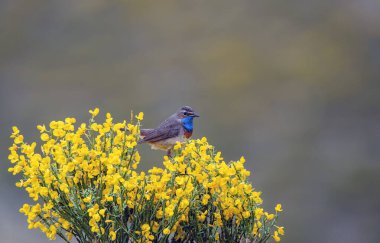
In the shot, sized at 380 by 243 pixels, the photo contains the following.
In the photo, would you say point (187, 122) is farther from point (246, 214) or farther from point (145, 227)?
point (145, 227)

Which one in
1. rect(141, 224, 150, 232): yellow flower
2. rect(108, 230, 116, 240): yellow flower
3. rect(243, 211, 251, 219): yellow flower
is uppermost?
rect(243, 211, 251, 219): yellow flower

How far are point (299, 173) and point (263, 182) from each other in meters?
0.76

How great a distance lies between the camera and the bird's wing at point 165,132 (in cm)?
478

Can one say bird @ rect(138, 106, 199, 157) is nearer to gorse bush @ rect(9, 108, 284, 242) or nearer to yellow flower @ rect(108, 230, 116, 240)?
gorse bush @ rect(9, 108, 284, 242)

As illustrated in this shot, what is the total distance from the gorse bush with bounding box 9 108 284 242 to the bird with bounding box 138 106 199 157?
1200mm

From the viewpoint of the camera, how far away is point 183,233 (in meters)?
3.55

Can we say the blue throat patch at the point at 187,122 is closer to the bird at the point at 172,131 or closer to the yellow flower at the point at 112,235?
the bird at the point at 172,131

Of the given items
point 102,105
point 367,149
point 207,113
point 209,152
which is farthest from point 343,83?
point 209,152

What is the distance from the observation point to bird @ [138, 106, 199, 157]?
4.77m

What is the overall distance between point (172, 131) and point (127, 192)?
1.45 metres

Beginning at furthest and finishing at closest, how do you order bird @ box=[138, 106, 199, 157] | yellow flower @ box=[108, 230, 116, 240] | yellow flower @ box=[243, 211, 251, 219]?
bird @ box=[138, 106, 199, 157] < yellow flower @ box=[243, 211, 251, 219] < yellow flower @ box=[108, 230, 116, 240]

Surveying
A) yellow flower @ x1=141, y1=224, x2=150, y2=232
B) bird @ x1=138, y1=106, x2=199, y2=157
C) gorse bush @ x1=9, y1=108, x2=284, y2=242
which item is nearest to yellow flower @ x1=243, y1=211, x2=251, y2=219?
gorse bush @ x1=9, y1=108, x2=284, y2=242

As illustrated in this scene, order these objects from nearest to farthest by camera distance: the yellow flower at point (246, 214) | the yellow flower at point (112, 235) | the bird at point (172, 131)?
the yellow flower at point (112, 235) < the yellow flower at point (246, 214) < the bird at point (172, 131)

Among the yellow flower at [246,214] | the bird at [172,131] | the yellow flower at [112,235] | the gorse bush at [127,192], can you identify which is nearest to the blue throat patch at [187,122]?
the bird at [172,131]
